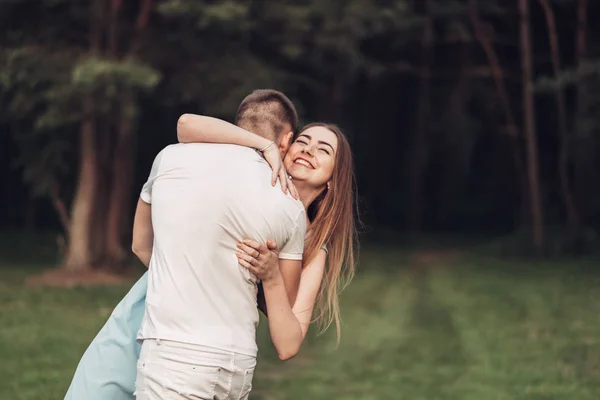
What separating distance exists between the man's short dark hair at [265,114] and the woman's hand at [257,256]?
507mm

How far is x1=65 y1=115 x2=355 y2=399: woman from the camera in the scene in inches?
121

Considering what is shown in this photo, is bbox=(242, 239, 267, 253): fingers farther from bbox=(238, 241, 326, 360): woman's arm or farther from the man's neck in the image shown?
the man's neck

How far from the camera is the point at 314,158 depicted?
133 inches

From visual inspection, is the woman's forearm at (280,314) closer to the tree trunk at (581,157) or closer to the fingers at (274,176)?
the fingers at (274,176)

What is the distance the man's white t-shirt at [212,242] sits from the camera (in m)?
2.91

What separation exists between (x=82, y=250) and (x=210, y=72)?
3.20m

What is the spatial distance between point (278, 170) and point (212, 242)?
309mm

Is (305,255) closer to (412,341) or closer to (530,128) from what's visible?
(412,341)

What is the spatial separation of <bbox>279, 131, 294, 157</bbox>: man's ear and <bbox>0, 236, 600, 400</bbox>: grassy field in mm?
4614

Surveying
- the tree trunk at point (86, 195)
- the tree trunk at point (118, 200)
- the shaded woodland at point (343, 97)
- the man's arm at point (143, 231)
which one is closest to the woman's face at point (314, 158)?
the man's arm at point (143, 231)

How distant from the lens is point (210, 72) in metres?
15.5

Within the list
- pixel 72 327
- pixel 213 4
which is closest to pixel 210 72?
pixel 213 4

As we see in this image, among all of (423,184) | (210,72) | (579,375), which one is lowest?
(423,184)

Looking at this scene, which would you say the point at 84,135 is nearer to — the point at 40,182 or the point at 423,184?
the point at 40,182
